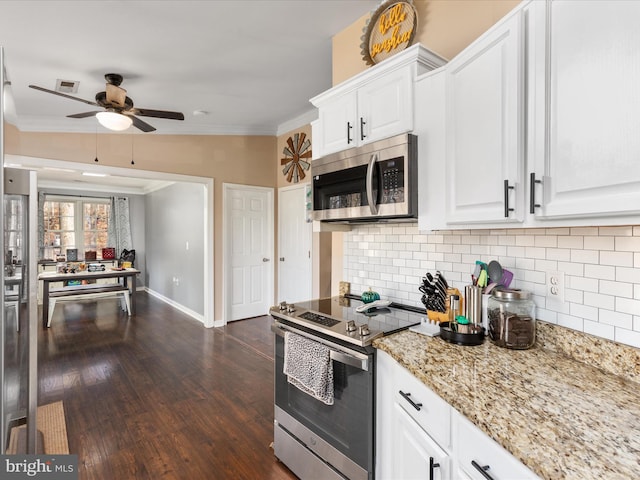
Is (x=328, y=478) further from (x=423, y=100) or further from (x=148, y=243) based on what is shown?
(x=148, y=243)

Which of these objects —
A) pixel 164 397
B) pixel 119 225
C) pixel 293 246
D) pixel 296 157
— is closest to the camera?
pixel 164 397

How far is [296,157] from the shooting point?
4.79 m

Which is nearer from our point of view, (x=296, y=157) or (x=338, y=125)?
(x=338, y=125)

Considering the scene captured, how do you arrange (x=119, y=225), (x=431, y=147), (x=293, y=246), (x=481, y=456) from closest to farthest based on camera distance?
(x=481, y=456)
(x=431, y=147)
(x=293, y=246)
(x=119, y=225)

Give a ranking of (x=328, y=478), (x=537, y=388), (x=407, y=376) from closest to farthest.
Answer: (x=537, y=388), (x=407, y=376), (x=328, y=478)

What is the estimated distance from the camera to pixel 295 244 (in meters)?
4.94

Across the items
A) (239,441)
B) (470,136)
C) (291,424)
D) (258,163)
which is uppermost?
(258,163)

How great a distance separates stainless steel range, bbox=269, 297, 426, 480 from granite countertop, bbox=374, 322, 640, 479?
0.15m

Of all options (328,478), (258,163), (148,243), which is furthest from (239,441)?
(148,243)

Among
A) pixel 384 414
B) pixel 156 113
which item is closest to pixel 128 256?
pixel 156 113

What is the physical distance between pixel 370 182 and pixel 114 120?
2.50 meters

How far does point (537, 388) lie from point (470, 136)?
930 millimetres

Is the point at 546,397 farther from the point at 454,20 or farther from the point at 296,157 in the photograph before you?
the point at 296,157

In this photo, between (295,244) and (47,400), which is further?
(295,244)
